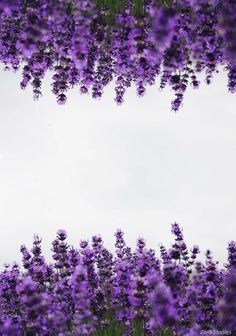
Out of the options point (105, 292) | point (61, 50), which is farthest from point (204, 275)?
point (61, 50)

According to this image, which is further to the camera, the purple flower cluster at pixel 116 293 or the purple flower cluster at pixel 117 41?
the purple flower cluster at pixel 117 41

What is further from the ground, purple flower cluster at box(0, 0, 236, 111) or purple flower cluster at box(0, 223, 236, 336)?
purple flower cluster at box(0, 0, 236, 111)

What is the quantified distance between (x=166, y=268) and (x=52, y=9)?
3035mm

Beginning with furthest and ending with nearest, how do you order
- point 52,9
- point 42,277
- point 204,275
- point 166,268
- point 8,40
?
point 8,40, point 42,277, point 52,9, point 204,275, point 166,268

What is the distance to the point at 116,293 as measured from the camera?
6.77 meters

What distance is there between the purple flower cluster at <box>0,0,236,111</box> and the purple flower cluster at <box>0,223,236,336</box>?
2012mm

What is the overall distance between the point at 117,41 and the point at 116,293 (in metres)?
3.26

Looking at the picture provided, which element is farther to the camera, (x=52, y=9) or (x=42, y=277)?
(x=42, y=277)

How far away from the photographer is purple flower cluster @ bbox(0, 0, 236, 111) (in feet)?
21.2

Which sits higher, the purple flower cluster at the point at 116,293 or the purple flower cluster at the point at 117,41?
the purple flower cluster at the point at 117,41

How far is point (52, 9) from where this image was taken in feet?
21.7

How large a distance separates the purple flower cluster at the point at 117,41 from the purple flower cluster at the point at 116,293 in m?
2.01

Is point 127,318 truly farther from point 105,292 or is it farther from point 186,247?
point 186,247

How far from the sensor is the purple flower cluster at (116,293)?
16.0ft
